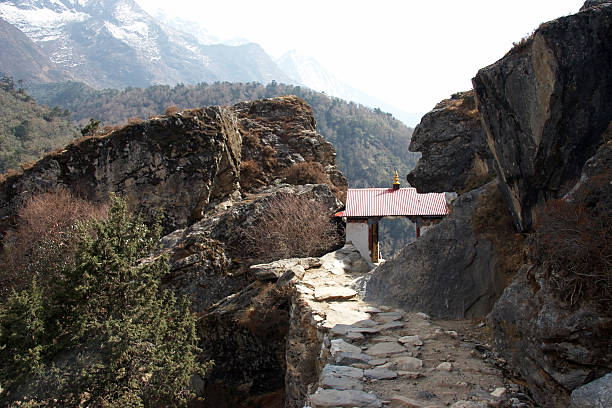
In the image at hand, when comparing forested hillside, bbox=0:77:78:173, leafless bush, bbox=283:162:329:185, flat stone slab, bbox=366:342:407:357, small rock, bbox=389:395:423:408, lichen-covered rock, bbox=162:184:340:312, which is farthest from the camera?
forested hillside, bbox=0:77:78:173

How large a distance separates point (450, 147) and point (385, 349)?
22.3ft

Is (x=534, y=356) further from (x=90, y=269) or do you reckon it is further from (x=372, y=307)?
(x=90, y=269)

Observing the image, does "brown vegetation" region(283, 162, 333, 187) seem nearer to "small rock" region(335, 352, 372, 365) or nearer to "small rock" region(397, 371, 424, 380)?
"small rock" region(335, 352, 372, 365)

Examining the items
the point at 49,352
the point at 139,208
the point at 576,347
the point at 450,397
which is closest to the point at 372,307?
the point at 450,397

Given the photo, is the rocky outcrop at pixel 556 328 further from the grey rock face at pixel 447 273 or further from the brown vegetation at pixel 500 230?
the grey rock face at pixel 447 273

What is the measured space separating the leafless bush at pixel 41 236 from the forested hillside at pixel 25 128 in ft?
142

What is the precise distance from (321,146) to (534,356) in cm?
2429

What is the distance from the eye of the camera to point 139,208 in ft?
70.5

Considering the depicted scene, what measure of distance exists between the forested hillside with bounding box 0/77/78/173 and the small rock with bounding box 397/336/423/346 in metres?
63.0

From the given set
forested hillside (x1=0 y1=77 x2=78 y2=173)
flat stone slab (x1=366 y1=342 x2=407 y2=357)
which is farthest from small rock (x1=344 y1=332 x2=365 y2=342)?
forested hillside (x1=0 y1=77 x2=78 y2=173)

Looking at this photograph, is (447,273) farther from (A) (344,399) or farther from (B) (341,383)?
(A) (344,399)

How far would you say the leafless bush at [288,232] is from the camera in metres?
16.5

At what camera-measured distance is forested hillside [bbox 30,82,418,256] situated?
102456mm

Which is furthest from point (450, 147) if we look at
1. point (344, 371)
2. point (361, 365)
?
point (344, 371)
